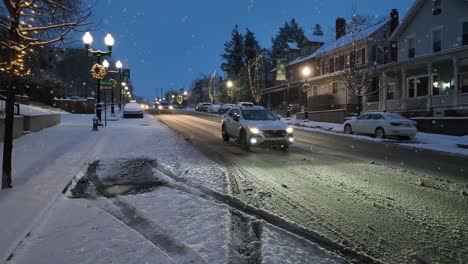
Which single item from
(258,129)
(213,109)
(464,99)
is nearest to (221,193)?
(258,129)

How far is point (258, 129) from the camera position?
50.1 feet

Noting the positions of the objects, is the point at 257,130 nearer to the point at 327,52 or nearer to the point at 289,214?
the point at 289,214

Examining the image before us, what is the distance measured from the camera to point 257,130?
1528cm

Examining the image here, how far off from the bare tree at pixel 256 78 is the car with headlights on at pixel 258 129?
43.0 metres

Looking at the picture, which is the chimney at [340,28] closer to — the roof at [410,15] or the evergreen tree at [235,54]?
the roof at [410,15]

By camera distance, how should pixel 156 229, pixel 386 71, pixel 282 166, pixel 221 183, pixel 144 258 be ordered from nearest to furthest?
pixel 144 258 < pixel 156 229 < pixel 221 183 < pixel 282 166 < pixel 386 71

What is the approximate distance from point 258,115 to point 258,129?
1.94 meters

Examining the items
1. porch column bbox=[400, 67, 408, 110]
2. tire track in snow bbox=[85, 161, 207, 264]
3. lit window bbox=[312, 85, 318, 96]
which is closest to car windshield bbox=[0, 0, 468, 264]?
tire track in snow bbox=[85, 161, 207, 264]

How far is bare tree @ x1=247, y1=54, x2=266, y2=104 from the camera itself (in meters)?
60.6

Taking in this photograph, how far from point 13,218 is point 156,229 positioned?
2257mm

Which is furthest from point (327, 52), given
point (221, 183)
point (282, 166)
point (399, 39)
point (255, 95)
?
point (221, 183)

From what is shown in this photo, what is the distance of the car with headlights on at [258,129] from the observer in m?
15.3

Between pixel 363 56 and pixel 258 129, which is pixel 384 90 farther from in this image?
pixel 258 129

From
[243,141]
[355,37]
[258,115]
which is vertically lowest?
[243,141]
